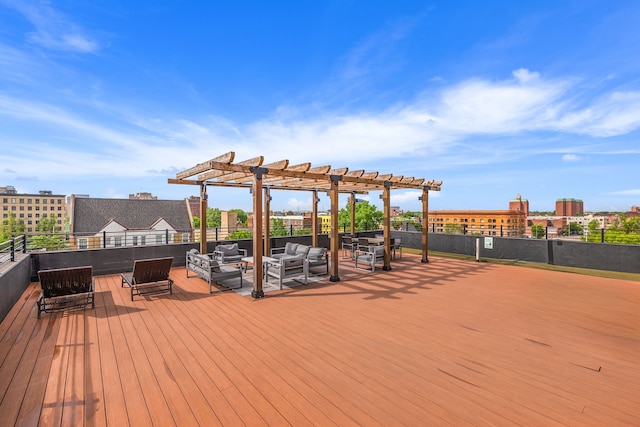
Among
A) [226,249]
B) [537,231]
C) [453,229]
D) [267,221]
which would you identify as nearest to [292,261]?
[226,249]

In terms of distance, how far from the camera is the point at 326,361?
3.37m

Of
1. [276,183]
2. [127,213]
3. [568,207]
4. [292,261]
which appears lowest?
[292,261]

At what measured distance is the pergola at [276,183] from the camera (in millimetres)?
6164

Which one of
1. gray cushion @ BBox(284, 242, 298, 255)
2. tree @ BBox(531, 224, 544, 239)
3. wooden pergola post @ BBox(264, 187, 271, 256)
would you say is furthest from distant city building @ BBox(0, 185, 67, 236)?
tree @ BBox(531, 224, 544, 239)

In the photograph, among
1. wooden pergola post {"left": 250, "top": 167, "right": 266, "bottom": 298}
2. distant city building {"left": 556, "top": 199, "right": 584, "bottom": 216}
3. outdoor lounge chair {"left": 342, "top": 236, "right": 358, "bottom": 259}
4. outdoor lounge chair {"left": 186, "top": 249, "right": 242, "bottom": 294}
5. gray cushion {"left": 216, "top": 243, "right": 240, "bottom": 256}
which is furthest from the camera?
distant city building {"left": 556, "top": 199, "right": 584, "bottom": 216}

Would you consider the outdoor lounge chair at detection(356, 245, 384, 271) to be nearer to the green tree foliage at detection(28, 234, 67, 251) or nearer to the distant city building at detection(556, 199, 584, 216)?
the green tree foliage at detection(28, 234, 67, 251)

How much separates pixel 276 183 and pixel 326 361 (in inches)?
301

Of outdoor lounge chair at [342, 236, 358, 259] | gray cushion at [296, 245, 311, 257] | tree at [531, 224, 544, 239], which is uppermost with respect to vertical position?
tree at [531, 224, 544, 239]

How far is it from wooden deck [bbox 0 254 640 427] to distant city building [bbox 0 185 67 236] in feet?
412

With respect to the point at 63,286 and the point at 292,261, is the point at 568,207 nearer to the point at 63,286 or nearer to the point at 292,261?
the point at 292,261

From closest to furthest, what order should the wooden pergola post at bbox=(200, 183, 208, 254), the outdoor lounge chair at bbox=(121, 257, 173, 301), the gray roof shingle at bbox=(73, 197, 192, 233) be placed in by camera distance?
the outdoor lounge chair at bbox=(121, 257, 173, 301) < the wooden pergola post at bbox=(200, 183, 208, 254) < the gray roof shingle at bbox=(73, 197, 192, 233)

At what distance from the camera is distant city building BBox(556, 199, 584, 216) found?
113750mm

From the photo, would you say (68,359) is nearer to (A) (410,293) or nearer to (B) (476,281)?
(A) (410,293)

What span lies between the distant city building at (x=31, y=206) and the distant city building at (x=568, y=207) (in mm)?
189148
